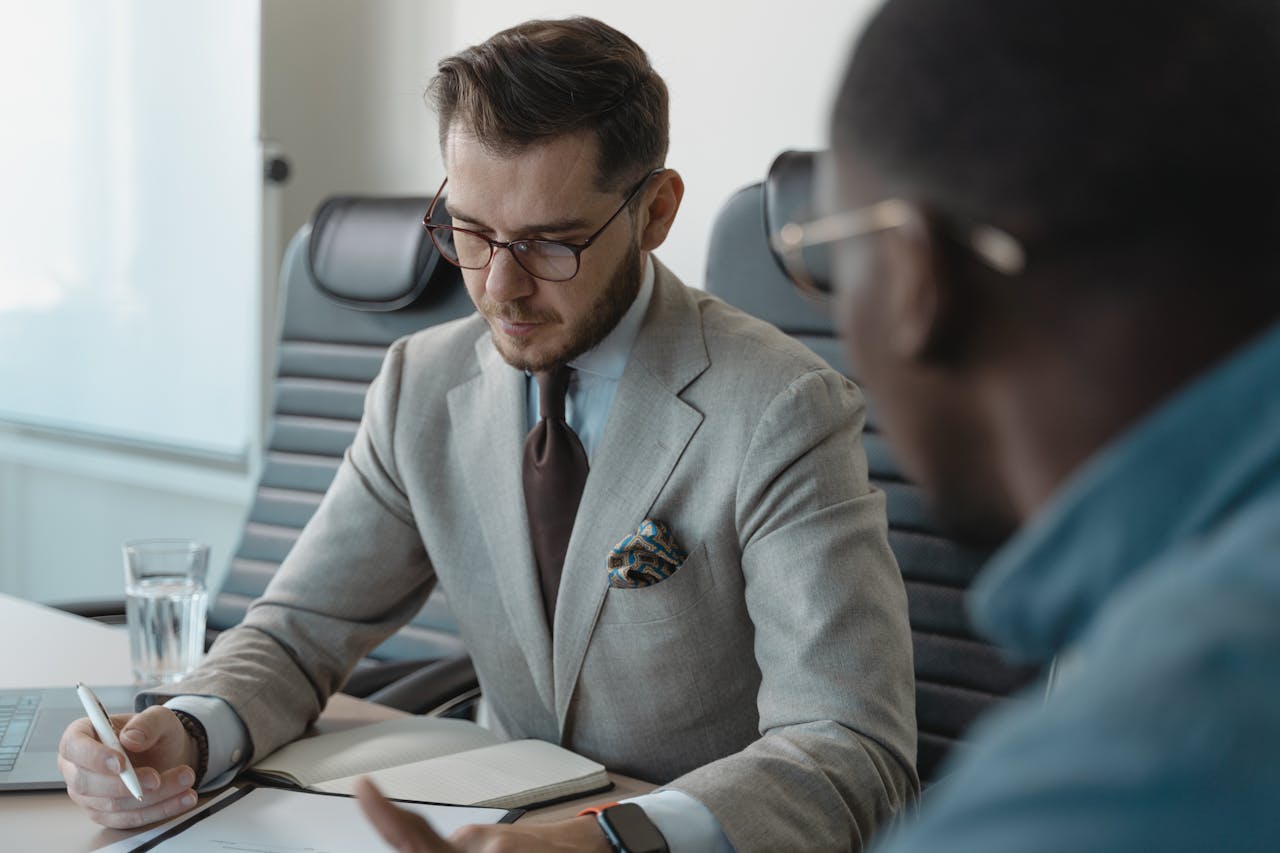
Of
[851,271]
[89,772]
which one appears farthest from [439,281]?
[851,271]

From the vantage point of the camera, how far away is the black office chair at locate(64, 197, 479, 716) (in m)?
2.14

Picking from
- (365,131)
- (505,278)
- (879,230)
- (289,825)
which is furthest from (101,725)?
(365,131)

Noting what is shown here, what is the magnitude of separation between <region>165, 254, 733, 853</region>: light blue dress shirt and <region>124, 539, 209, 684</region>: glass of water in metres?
0.19

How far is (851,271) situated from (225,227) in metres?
2.27

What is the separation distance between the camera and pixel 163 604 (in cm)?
155

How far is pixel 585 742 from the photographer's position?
59.2 inches

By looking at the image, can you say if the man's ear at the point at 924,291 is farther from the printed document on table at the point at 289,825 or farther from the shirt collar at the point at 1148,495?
the printed document on table at the point at 289,825

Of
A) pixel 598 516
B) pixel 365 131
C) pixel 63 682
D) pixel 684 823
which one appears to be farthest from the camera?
pixel 365 131

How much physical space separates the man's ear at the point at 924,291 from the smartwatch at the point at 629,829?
1.92 ft

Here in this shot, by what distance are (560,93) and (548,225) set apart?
0.46ft

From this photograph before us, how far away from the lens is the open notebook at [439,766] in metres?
1.20

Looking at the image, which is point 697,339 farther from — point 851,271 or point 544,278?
point 851,271

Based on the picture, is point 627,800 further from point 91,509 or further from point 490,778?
point 91,509

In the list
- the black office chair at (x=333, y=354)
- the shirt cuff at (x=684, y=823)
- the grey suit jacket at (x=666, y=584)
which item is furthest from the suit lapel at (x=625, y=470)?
the black office chair at (x=333, y=354)
